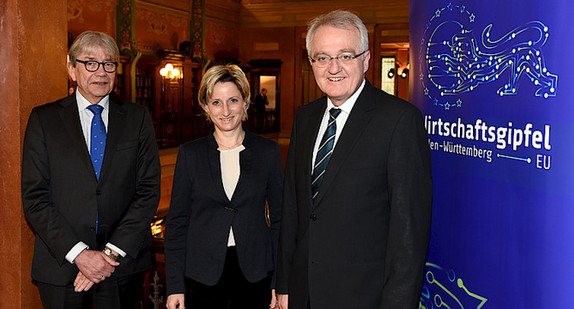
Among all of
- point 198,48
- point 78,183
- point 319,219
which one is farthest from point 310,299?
point 198,48

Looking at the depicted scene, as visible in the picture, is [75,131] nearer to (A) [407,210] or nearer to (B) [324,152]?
(B) [324,152]

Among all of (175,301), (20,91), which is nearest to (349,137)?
(175,301)

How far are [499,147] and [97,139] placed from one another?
171 centimetres

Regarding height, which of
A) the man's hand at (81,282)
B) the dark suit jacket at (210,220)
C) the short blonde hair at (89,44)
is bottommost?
the man's hand at (81,282)

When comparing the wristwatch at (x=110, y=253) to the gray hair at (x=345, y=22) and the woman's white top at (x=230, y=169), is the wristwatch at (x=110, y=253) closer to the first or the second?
the woman's white top at (x=230, y=169)

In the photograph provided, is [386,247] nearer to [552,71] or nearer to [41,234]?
[552,71]

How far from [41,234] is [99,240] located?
25cm

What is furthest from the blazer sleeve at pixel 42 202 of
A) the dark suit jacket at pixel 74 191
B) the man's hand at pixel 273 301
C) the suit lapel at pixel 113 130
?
the man's hand at pixel 273 301

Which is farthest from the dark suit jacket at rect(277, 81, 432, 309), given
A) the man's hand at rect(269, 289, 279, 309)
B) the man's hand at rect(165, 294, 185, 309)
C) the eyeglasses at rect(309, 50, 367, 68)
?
the man's hand at rect(165, 294, 185, 309)

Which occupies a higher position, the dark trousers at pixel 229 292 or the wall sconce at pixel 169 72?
the wall sconce at pixel 169 72

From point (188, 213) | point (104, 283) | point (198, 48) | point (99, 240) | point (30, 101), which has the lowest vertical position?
point (104, 283)

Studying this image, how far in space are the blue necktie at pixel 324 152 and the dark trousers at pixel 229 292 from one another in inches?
24.5

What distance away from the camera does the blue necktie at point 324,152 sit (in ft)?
5.98

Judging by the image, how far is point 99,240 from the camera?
236 centimetres
